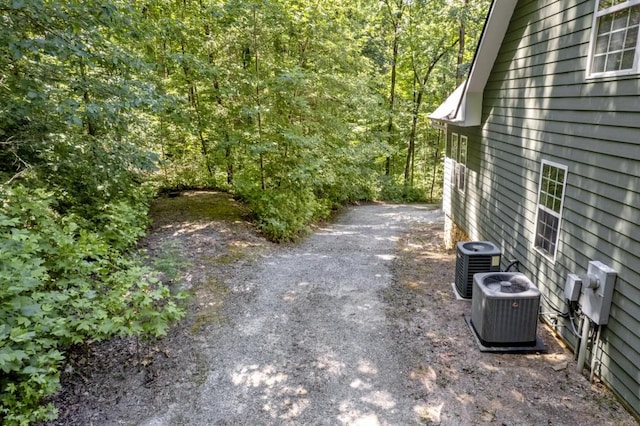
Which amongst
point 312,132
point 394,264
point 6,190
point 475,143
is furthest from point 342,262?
point 6,190

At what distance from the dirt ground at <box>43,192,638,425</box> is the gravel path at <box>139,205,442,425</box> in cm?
2

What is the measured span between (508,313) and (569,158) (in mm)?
2062

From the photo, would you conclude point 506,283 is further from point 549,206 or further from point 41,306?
point 41,306

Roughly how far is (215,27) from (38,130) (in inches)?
255

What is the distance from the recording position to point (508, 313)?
178 inches

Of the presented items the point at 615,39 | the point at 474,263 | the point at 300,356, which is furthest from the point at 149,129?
the point at 615,39

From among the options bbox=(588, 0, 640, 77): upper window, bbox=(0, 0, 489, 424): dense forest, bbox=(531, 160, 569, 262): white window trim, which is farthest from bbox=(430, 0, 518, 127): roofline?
bbox=(0, 0, 489, 424): dense forest

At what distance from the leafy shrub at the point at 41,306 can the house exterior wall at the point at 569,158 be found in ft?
14.9

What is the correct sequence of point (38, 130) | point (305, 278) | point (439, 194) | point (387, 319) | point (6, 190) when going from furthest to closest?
point (439, 194)
point (305, 278)
point (387, 319)
point (38, 130)
point (6, 190)

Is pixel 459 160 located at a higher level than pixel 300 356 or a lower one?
higher

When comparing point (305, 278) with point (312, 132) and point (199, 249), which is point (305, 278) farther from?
point (312, 132)

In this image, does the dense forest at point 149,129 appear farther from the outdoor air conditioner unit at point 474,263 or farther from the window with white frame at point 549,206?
the window with white frame at point 549,206

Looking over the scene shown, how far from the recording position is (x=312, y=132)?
38.5 feet

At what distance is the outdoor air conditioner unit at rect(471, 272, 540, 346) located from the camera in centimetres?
449
